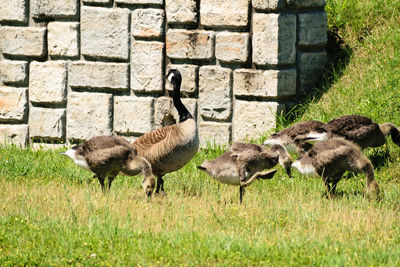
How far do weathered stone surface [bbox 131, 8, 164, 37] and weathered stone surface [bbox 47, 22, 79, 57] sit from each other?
1.11 meters

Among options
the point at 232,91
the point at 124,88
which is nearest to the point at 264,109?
the point at 232,91

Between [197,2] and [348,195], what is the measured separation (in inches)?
161

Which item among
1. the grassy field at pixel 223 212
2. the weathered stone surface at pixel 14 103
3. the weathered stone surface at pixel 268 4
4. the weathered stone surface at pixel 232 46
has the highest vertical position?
the weathered stone surface at pixel 268 4

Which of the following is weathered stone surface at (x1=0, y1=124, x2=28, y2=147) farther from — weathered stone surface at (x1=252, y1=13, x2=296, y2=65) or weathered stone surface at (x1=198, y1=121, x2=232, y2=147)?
weathered stone surface at (x1=252, y1=13, x2=296, y2=65)

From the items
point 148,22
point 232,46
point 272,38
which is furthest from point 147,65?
point 272,38

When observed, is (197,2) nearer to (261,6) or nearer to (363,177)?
(261,6)

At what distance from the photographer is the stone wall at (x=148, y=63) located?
10.9 metres

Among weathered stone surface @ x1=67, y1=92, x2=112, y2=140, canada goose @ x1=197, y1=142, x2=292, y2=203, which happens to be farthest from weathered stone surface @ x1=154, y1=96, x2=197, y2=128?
canada goose @ x1=197, y1=142, x2=292, y2=203

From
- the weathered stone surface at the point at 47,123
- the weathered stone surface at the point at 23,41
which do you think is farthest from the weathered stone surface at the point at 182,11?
the weathered stone surface at the point at 47,123

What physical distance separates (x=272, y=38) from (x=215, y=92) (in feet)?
4.08

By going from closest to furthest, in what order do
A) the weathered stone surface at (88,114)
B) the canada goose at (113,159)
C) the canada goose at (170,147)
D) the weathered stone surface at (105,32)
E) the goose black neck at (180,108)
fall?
the canada goose at (113,159)
the canada goose at (170,147)
the goose black neck at (180,108)
the weathered stone surface at (105,32)
the weathered stone surface at (88,114)

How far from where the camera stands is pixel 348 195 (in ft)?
29.4

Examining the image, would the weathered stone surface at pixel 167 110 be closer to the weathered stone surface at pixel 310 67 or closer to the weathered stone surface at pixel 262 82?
the weathered stone surface at pixel 262 82

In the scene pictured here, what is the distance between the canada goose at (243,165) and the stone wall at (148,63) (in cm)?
243
